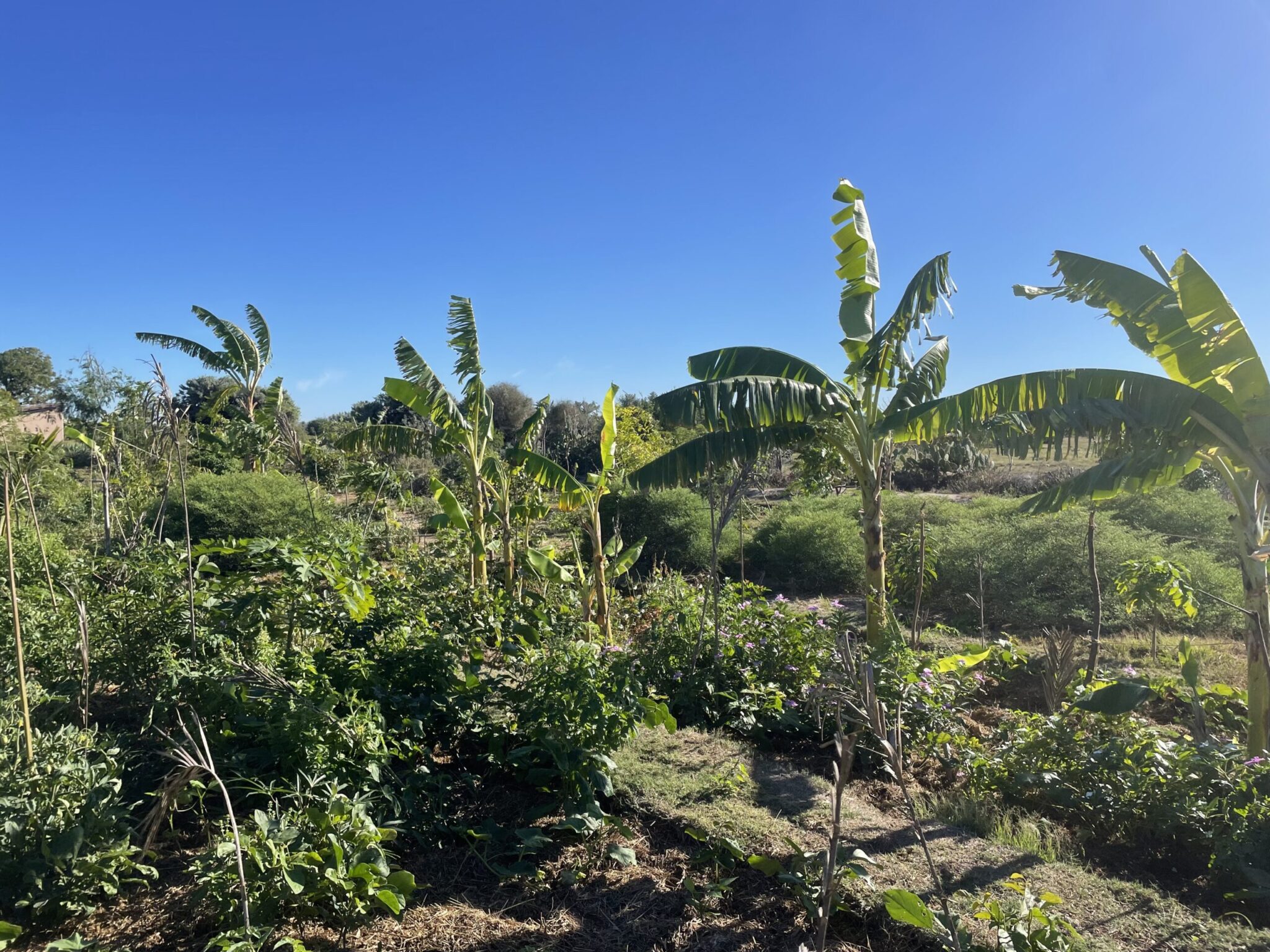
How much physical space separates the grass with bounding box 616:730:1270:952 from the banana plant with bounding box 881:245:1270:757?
1.90 meters

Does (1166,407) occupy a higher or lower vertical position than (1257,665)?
higher

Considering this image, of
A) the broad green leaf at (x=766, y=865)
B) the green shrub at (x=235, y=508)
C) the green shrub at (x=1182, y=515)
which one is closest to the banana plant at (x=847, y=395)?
the broad green leaf at (x=766, y=865)

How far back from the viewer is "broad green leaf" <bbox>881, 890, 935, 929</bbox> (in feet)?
7.37

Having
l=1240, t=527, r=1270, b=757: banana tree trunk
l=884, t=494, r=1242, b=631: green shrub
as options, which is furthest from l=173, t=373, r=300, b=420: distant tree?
l=884, t=494, r=1242, b=631: green shrub

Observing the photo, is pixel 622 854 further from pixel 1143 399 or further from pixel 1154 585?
pixel 1154 585

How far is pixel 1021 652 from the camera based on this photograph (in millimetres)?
6324

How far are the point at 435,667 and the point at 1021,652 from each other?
17.2 ft

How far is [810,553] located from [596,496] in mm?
5860

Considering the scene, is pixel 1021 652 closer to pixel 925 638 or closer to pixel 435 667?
pixel 925 638

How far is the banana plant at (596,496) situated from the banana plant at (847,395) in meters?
0.79

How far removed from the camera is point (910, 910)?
226 centimetres

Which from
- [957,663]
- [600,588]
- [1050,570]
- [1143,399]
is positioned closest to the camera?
[1143,399]

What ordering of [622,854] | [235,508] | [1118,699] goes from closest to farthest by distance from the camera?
[622,854] < [1118,699] < [235,508]

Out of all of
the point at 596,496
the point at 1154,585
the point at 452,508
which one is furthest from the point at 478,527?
the point at 1154,585
